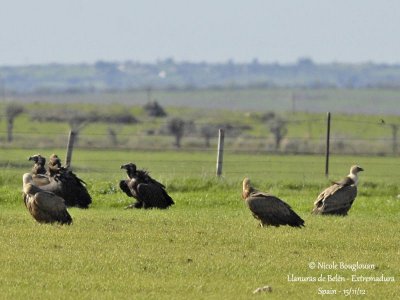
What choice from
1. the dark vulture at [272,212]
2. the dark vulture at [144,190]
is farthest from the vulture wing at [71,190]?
the dark vulture at [272,212]

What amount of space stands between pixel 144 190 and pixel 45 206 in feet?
13.9

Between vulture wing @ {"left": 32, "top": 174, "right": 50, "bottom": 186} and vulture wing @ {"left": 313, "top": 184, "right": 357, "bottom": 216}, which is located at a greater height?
vulture wing @ {"left": 32, "top": 174, "right": 50, "bottom": 186}

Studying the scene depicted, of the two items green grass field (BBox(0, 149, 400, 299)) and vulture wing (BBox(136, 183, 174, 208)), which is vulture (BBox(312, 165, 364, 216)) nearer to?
green grass field (BBox(0, 149, 400, 299))

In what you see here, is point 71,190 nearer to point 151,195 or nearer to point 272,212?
point 151,195

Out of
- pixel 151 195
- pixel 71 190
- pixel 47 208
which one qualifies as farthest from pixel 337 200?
pixel 47 208

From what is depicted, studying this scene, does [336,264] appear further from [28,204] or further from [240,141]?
[240,141]

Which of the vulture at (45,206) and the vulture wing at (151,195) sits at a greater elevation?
the vulture at (45,206)

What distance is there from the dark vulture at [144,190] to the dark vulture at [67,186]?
824 millimetres

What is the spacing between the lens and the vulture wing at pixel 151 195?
22406 mm

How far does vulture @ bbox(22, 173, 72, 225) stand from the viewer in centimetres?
1834

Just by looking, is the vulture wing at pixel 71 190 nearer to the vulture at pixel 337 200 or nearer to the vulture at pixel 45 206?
the vulture at pixel 45 206

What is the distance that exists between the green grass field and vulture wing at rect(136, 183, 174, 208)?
22.6 inches

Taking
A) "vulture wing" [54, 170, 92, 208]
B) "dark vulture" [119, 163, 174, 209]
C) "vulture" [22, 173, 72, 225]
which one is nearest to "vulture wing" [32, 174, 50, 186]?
"vulture wing" [54, 170, 92, 208]

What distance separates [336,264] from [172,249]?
7.77ft
